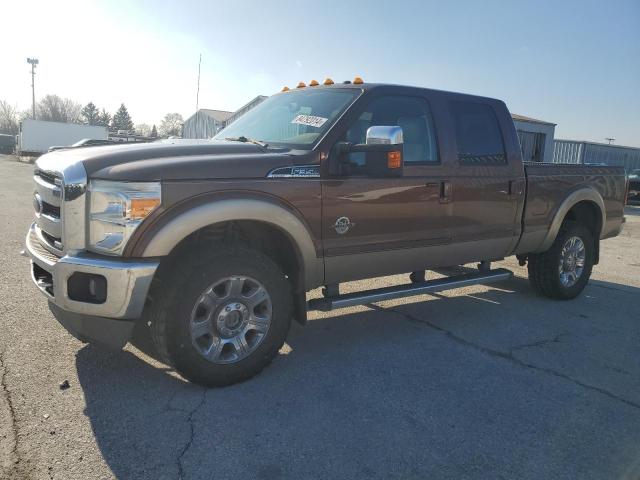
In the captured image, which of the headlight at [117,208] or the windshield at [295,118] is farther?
the windshield at [295,118]

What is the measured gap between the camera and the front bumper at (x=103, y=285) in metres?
2.92

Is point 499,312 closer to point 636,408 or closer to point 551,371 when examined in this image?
point 551,371

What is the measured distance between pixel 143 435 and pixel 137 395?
1.57 ft

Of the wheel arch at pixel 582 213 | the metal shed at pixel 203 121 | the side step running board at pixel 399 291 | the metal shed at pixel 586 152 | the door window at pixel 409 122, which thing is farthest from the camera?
the metal shed at pixel 203 121

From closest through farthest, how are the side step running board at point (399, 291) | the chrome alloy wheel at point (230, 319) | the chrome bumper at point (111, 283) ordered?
the chrome bumper at point (111, 283), the chrome alloy wheel at point (230, 319), the side step running board at point (399, 291)

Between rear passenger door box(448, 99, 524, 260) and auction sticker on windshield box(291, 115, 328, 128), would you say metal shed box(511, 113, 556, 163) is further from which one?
auction sticker on windshield box(291, 115, 328, 128)

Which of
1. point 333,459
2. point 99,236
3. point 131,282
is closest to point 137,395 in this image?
point 131,282

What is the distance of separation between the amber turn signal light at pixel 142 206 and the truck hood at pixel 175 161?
119 mm

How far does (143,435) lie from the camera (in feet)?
9.15

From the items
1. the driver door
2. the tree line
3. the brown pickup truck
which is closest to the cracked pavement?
the brown pickup truck

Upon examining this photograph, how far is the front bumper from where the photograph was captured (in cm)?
292

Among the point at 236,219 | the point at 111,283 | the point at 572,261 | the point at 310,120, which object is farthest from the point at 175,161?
the point at 572,261

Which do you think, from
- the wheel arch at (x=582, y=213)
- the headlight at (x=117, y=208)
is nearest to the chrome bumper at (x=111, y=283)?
the headlight at (x=117, y=208)

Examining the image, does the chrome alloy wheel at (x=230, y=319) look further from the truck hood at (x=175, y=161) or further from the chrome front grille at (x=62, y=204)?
the chrome front grille at (x=62, y=204)
